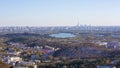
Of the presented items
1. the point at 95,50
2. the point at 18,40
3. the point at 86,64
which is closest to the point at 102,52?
the point at 95,50

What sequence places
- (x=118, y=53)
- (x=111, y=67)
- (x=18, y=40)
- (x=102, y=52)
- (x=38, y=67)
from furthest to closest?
(x=18, y=40)
(x=102, y=52)
(x=118, y=53)
(x=38, y=67)
(x=111, y=67)

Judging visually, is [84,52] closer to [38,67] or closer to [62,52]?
[62,52]

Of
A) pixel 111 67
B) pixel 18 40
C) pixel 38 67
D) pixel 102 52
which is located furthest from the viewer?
pixel 18 40

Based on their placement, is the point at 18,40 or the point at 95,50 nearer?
the point at 95,50

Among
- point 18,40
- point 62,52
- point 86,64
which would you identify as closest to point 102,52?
point 62,52

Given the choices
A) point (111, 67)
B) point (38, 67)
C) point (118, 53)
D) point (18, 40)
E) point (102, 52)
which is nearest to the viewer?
point (111, 67)

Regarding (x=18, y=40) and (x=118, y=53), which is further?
(x=18, y=40)

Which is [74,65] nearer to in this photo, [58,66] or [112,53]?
[58,66]

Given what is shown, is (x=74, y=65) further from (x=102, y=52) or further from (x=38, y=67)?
(x=102, y=52)
